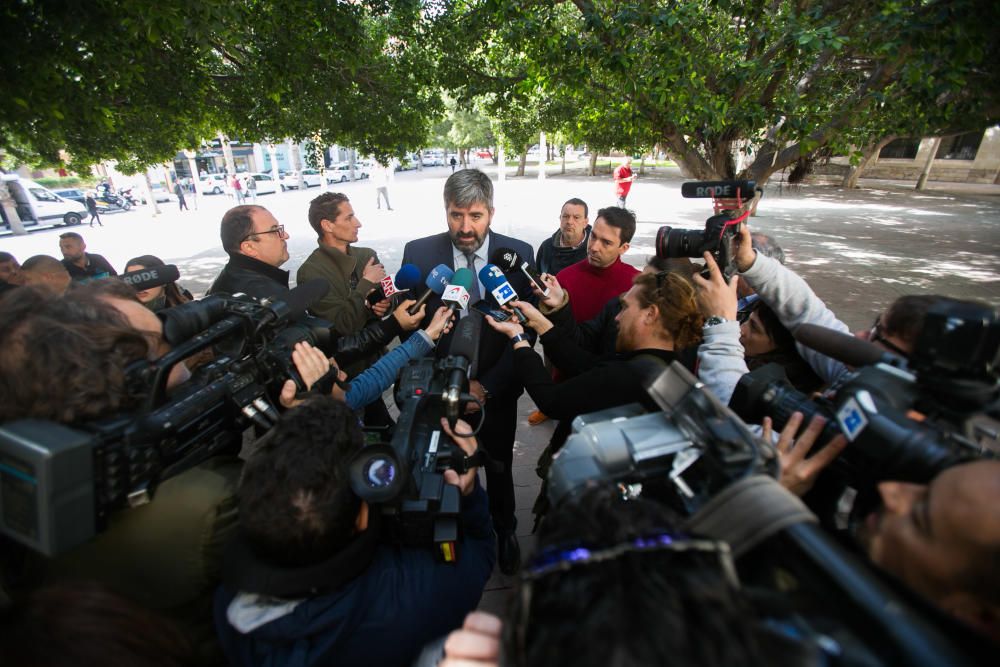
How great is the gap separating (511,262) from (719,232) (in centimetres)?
98

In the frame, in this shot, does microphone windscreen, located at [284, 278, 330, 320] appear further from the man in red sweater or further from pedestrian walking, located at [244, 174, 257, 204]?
pedestrian walking, located at [244, 174, 257, 204]

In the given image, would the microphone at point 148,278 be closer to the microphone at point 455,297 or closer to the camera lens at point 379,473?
the microphone at point 455,297

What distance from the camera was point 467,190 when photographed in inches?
89.4

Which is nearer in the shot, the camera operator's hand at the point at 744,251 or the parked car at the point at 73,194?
the camera operator's hand at the point at 744,251

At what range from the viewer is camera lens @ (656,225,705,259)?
1.80 metres

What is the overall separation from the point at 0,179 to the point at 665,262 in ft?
55.6

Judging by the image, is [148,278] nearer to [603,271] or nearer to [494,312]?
[494,312]

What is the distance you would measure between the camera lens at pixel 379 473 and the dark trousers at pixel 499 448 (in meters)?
1.26

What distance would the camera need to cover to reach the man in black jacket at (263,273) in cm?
211

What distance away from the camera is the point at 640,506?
66 cm

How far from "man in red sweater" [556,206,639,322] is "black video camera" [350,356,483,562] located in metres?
1.55

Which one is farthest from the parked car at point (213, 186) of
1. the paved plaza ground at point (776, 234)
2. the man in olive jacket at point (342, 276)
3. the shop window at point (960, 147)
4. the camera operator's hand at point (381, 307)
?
the shop window at point (960, 147)

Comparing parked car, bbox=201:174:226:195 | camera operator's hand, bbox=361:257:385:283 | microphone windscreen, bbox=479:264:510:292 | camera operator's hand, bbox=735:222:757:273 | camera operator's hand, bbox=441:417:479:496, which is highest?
camera operator's hand, bbox=735:222:757:273

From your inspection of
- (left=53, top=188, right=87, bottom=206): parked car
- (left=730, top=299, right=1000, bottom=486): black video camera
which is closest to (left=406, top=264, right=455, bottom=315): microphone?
(left=730, top=299, right=1000, bottom=486): black video camera
